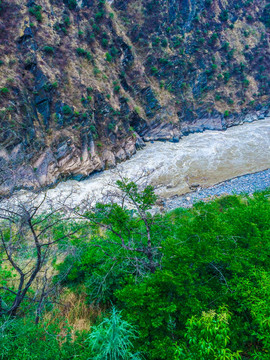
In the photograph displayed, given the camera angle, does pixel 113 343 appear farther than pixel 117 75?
No

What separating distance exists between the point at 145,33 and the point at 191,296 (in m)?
36.9

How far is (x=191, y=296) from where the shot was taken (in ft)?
9.22

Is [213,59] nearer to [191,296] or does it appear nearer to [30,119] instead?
[30,119]

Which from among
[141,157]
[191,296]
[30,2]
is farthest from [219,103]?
[191,296]

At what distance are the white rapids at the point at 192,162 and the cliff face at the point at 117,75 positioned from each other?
1.62 meters

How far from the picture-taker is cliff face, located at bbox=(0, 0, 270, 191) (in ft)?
53.1

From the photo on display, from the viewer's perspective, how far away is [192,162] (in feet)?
68.8

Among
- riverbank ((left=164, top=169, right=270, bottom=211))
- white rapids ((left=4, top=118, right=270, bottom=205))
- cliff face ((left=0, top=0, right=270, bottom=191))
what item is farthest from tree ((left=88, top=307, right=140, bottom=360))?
riverbank ((left=164, top=169, right=270, bottom=211))

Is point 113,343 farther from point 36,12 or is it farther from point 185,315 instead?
point 36,12

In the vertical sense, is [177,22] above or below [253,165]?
above

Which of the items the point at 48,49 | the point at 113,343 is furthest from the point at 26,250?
the point at 48,49

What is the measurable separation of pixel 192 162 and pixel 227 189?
19.8ft

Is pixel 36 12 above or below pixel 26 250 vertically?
above

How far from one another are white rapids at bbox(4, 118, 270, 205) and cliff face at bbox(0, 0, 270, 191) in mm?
1620
